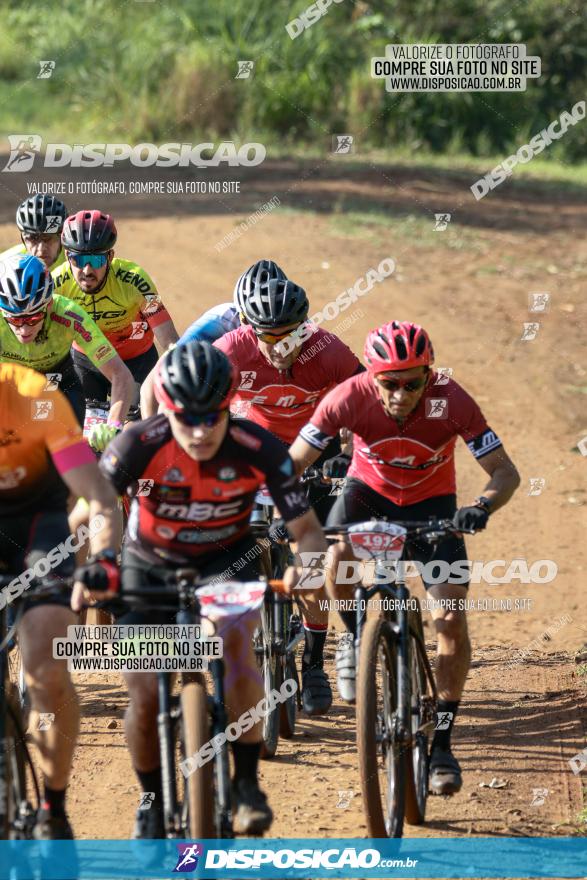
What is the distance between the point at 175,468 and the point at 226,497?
0.26m

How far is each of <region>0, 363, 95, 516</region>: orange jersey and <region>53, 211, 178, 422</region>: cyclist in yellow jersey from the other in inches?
128

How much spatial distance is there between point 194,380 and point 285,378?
7.54 ft

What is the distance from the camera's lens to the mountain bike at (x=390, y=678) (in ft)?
18.7

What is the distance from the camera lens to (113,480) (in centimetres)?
555

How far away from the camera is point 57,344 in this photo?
7.92 m

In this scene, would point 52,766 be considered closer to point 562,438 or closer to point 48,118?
point 562,438

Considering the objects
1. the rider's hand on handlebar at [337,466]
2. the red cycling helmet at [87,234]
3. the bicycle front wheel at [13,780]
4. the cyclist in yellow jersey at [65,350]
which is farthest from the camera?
the red cycling helmet at [87,234]

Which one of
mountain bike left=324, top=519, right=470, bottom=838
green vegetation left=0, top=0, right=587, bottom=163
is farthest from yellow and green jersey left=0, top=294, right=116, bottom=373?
green vegetation left=0, top=0, right=587, bottom=163

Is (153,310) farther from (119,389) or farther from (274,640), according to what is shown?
(274,640)

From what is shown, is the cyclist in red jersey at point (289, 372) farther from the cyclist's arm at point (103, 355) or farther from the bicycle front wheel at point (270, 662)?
the cyclist's arm at point (103, 355)

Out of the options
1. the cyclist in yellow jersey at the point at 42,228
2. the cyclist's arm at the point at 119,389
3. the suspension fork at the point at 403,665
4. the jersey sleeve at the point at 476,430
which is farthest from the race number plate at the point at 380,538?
the cyclist in yellow jersey at the point at 42,228

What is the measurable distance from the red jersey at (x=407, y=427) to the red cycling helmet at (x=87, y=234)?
9.06 feet

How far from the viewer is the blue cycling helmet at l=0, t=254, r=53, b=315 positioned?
23.3ft

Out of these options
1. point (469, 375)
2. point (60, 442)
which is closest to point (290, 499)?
point (60, 442)
